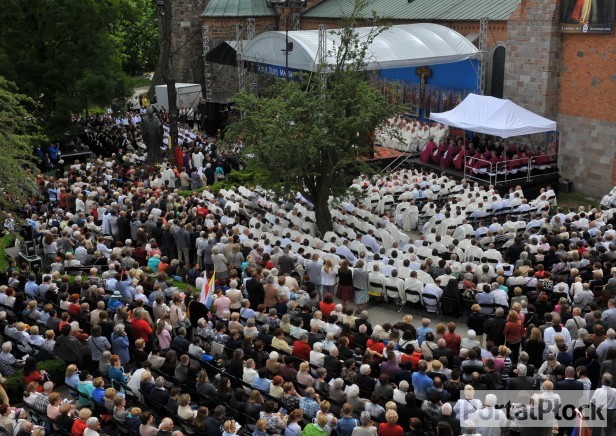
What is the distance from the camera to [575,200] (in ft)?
87.9

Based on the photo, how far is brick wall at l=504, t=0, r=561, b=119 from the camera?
1101 inches

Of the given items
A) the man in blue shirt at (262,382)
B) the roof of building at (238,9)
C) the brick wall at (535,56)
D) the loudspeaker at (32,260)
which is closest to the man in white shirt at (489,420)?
the man in blue shirt at (262,382)

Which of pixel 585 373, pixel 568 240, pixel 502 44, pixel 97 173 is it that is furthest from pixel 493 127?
pixel 585 373

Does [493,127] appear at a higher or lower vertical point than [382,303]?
higher

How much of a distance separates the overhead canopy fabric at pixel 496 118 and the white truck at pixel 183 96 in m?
20.3

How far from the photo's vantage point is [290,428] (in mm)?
10328

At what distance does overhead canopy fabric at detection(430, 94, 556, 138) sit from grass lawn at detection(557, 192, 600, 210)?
2.60 meters

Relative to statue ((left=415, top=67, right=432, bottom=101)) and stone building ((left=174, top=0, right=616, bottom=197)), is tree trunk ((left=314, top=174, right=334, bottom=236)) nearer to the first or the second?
stone building ((left=174, top=0, right=616, bottom=197))

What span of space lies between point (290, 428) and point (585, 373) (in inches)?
189

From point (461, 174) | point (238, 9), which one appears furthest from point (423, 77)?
point (238, 9)

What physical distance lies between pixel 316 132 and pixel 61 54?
62.7 feet

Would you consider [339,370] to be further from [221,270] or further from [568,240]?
[568,240]

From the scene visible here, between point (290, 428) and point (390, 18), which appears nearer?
point (290, 428)

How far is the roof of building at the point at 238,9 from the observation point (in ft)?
147
